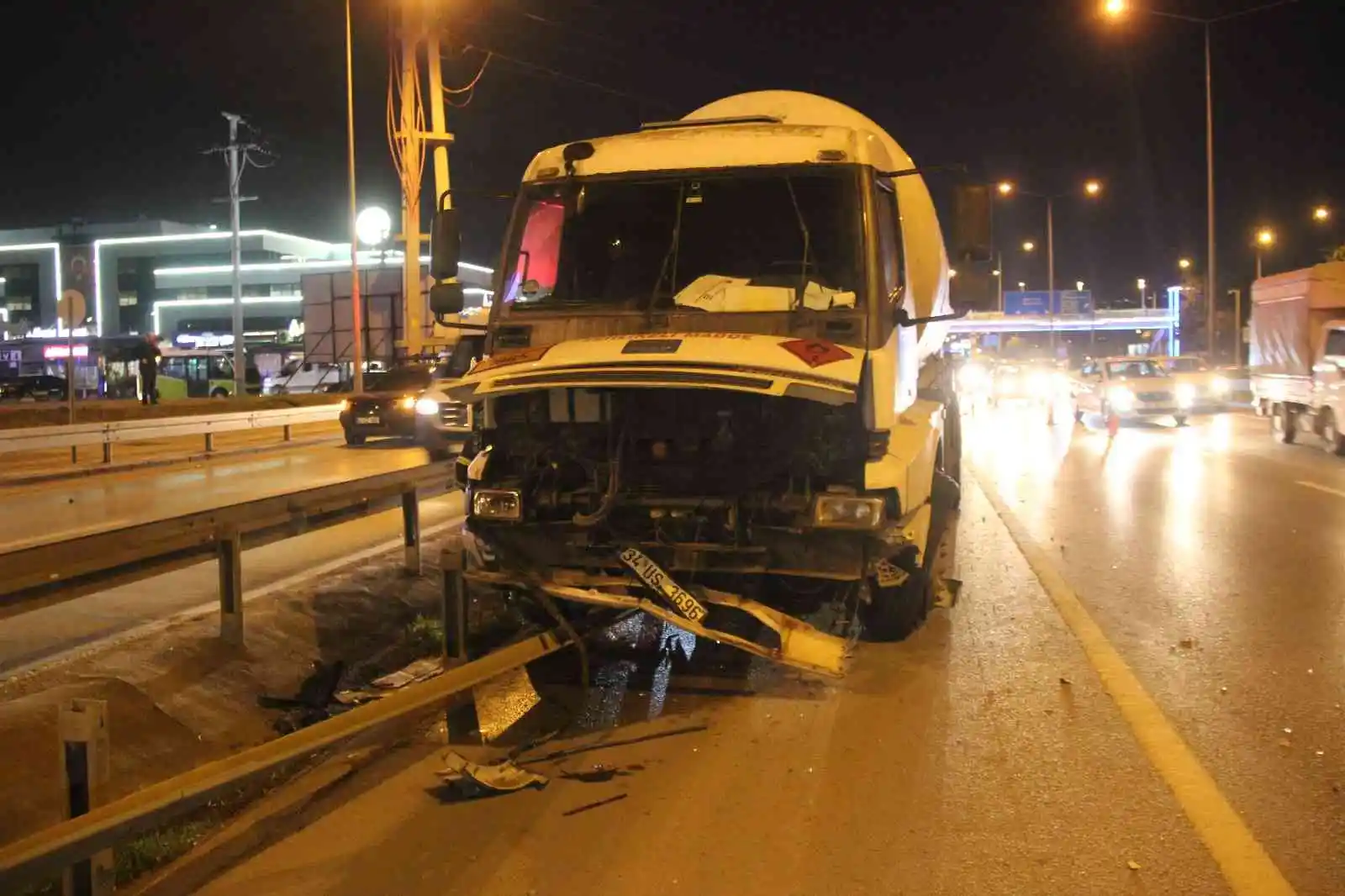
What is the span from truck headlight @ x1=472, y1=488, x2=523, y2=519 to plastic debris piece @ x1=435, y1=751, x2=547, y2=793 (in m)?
1.54

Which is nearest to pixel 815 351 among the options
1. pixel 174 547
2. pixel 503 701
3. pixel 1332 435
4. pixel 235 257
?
pixel 503 701

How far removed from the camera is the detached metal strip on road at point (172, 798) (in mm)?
3424

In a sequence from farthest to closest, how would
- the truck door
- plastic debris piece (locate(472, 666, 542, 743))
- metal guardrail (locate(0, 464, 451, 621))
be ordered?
1. the truck door
2. plastic debris piece (locate(472, 666, 542, 743))
3. metal guardrail (locate(0, 464, 451, 621))

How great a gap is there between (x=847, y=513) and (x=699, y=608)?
3.03 feet

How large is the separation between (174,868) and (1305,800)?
14.8 ft

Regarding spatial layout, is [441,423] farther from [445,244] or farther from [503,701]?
[503,701]

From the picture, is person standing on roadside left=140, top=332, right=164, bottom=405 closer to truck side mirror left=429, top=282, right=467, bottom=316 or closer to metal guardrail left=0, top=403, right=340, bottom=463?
metal guardrail left=0, top=403, right=340, bottom=463

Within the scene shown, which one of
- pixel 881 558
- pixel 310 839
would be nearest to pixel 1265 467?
pixel 881 558

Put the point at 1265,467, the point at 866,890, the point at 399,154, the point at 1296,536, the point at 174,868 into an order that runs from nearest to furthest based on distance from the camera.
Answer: the point at 866,890
the point at 174,868
the point at 1296,536
the point at 1265,467
the point at 399,154

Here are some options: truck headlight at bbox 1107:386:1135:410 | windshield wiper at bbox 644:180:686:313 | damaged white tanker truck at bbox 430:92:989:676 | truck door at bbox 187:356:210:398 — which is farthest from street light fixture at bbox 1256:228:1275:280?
windshield wiper at bbox 644:180:686:313

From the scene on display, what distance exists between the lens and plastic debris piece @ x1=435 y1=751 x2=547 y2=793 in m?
5.31

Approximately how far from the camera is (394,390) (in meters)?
24.4

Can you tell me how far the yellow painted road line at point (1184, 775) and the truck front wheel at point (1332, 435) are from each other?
1444 cm

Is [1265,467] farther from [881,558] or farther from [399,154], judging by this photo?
[399,154]
